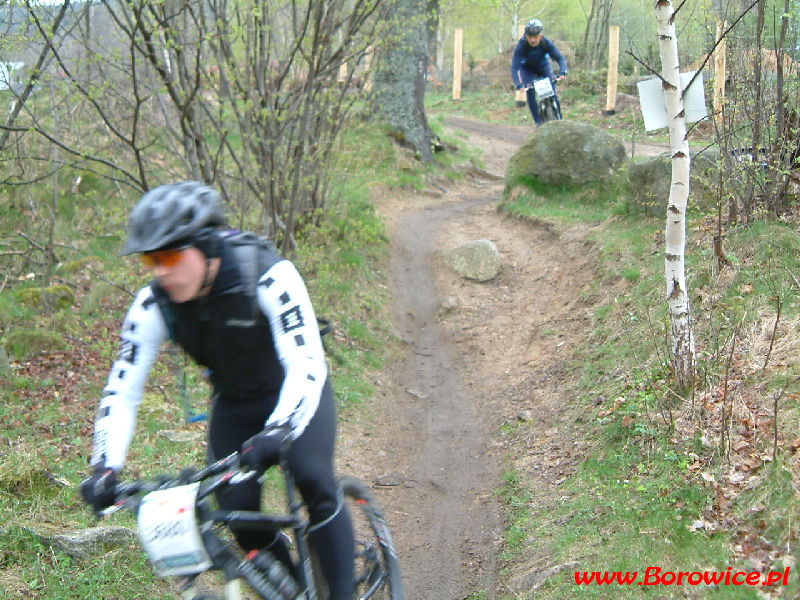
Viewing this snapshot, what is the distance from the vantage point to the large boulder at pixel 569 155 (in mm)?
11320

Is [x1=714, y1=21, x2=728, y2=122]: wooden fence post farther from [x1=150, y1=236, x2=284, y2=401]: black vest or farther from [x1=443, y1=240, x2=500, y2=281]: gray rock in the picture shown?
[x1=150, y1=236, x2=284, y2=401]: black vest

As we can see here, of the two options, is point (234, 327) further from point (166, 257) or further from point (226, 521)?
point (226, 521)

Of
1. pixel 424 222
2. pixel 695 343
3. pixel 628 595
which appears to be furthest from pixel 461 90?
pixel 628 595

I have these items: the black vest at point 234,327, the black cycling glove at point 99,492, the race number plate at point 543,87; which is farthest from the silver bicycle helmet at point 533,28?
the black cycling glove at point 99,492

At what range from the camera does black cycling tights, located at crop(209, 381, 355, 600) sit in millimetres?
3121

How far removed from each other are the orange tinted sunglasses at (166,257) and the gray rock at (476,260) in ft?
25.4

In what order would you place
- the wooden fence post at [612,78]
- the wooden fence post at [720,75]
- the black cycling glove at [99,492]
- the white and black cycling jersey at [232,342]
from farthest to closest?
the wooden fence post at [612,78], the wooden fence post at [720,75], the white and black cycling jersey at [232,342], the black cycling glove at [99,492]

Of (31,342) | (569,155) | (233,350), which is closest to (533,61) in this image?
(569,155)

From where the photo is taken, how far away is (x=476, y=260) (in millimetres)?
10609

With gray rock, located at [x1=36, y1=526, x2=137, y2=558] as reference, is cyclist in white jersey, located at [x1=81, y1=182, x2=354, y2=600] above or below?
above

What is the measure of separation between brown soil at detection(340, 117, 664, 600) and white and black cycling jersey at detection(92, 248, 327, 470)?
7.33ft

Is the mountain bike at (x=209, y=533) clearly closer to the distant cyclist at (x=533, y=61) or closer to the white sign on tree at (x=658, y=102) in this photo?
the white sign on tree at (x=658, y=102)

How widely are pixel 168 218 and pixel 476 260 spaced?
8.01 m

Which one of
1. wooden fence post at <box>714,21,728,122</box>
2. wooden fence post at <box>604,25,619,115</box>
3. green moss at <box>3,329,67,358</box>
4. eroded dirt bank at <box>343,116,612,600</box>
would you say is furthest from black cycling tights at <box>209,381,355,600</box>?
wooden fence post at <box>604,25,619,115</box>
